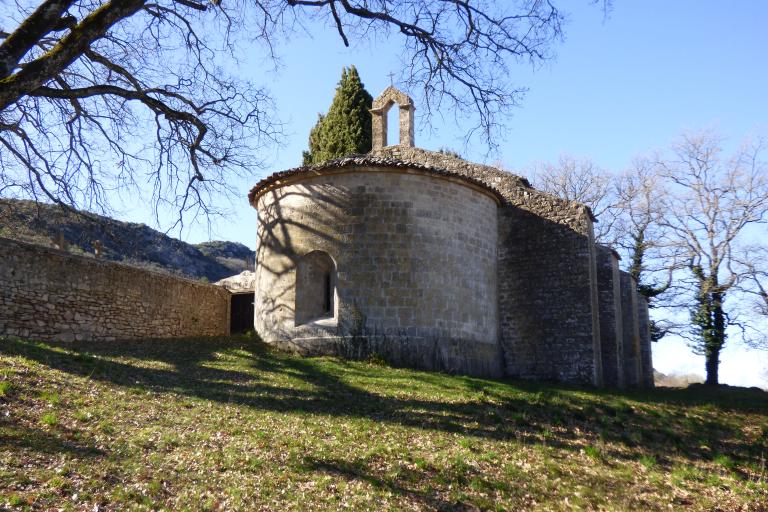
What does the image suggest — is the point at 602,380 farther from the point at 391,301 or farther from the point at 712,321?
the point at 712,321

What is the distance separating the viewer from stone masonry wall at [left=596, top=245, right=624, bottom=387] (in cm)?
1773

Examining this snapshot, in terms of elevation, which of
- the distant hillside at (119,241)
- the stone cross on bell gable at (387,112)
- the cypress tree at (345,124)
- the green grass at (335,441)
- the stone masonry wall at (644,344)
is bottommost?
the green grass at (335,441)

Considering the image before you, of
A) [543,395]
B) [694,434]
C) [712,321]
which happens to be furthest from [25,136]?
[712,321]

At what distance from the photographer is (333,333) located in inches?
607

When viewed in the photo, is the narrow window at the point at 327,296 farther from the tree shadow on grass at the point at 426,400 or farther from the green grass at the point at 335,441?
the green grass at the point at 335,441

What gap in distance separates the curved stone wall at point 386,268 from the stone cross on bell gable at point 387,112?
449 centimetres

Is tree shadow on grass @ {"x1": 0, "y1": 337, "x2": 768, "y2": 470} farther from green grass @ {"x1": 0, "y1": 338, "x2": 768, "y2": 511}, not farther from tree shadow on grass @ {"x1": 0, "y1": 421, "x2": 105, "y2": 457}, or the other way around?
tree shadow on grass @ {"x1": 0, "y1": 421, "x2": 105, "y2": 457}

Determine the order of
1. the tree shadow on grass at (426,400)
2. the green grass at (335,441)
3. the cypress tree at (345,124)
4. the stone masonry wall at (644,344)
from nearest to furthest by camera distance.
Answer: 1. the green grass at (335,441)
2. the tree shadow on grass at (426,400)
3. the stone masonry wall at (644,344)
4. the cypress tree at (345,124)

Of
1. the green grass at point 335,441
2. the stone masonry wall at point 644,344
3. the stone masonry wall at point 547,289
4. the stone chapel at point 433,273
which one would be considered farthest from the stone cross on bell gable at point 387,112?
the stone masonry wall at point 644,344

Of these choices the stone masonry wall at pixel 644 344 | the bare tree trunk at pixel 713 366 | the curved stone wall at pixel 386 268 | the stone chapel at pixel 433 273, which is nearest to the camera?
the curved stone wall at pixel 386 268

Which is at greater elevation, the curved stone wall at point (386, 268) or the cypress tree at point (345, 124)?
the cypress tree at point (345, 124)

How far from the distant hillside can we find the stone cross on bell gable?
24.3 feet

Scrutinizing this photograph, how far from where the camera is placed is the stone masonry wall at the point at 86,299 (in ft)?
45.7

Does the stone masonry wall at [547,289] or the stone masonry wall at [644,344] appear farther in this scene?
the stone masonry wall at [644,344]
